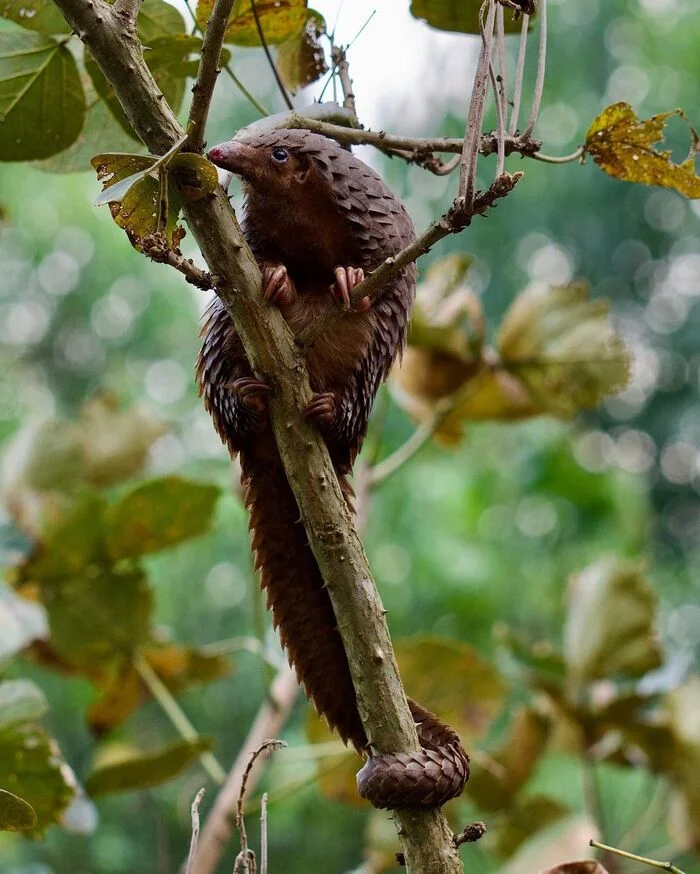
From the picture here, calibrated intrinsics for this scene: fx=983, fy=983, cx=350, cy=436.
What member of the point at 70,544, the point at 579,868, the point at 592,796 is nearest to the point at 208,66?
the point at 579,868

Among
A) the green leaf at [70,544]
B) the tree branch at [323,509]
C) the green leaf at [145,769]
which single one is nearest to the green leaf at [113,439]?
the green leaf at [70,544]

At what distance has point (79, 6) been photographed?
814mm

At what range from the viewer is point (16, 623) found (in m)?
1.41

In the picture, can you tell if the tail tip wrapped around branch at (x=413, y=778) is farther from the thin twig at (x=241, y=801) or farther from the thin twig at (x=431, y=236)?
the thin twig at (x=431, y=236)

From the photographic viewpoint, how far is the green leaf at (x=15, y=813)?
0.87 m

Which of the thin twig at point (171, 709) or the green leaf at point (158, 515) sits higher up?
the green leaf at point (158, 515)

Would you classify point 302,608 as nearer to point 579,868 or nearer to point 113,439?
point 579,868

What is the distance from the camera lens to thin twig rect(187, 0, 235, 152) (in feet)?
2.60

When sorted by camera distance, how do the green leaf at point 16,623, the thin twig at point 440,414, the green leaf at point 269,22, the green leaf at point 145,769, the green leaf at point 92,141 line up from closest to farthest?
the green leaf at point 269,22, the green leaf at point 92,141, the green leaf at point 16,623, the green leaf at point 145,769, the thin twig at point 440,414

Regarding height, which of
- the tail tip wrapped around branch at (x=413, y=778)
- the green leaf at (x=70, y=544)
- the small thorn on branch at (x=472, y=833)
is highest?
the tail tip wrapped around branch at (x=413, y=778)

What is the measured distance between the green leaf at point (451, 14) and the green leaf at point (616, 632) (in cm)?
102

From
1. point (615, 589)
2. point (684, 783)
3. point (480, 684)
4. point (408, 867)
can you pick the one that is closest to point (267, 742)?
point (408, 867)

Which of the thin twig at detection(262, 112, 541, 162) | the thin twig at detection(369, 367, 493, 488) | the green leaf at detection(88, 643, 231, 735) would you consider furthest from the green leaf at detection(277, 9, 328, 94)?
the green leaf at detection(88, 643, 231, 735)

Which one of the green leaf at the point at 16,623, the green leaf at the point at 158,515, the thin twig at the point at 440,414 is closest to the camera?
the green leaf at the point at 16,623
